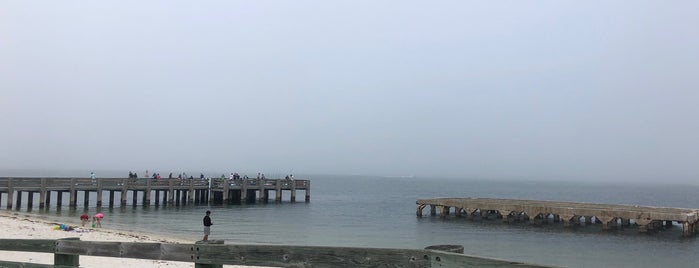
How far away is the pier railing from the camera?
410 centimetres

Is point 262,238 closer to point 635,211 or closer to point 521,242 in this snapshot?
point 521,242

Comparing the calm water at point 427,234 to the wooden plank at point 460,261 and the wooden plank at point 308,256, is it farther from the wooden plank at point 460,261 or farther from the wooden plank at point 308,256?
the wooden plank at point 460,261

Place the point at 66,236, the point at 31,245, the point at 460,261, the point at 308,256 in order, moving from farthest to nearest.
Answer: the point at 66,236 → the point at 31,245 → the point at 308,256 → the point at 460,261

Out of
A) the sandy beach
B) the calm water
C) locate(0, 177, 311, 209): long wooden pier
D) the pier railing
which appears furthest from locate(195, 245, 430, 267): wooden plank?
locate(0, 177, 311, 209): long wooden pier

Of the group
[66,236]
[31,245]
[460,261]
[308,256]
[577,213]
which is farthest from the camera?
[577,213]

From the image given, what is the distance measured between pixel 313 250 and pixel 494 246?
28.4 meters

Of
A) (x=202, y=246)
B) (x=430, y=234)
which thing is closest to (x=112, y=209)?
(x=430, y=234)

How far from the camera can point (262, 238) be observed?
31.9 metres

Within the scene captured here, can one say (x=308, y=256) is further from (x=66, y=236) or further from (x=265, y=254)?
(x=66, y=236)

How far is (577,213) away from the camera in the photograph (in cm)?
4328

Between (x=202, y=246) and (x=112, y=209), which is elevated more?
(x=202, y=246)

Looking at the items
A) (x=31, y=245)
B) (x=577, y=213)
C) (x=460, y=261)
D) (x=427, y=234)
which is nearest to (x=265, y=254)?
(x=460, y=261)

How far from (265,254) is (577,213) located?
4294cm

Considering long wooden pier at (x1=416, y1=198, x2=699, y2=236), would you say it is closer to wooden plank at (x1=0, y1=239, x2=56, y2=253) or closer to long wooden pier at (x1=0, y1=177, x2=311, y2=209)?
long wooden pier at (x1=0, y1=177, x2=311, y2=209)
